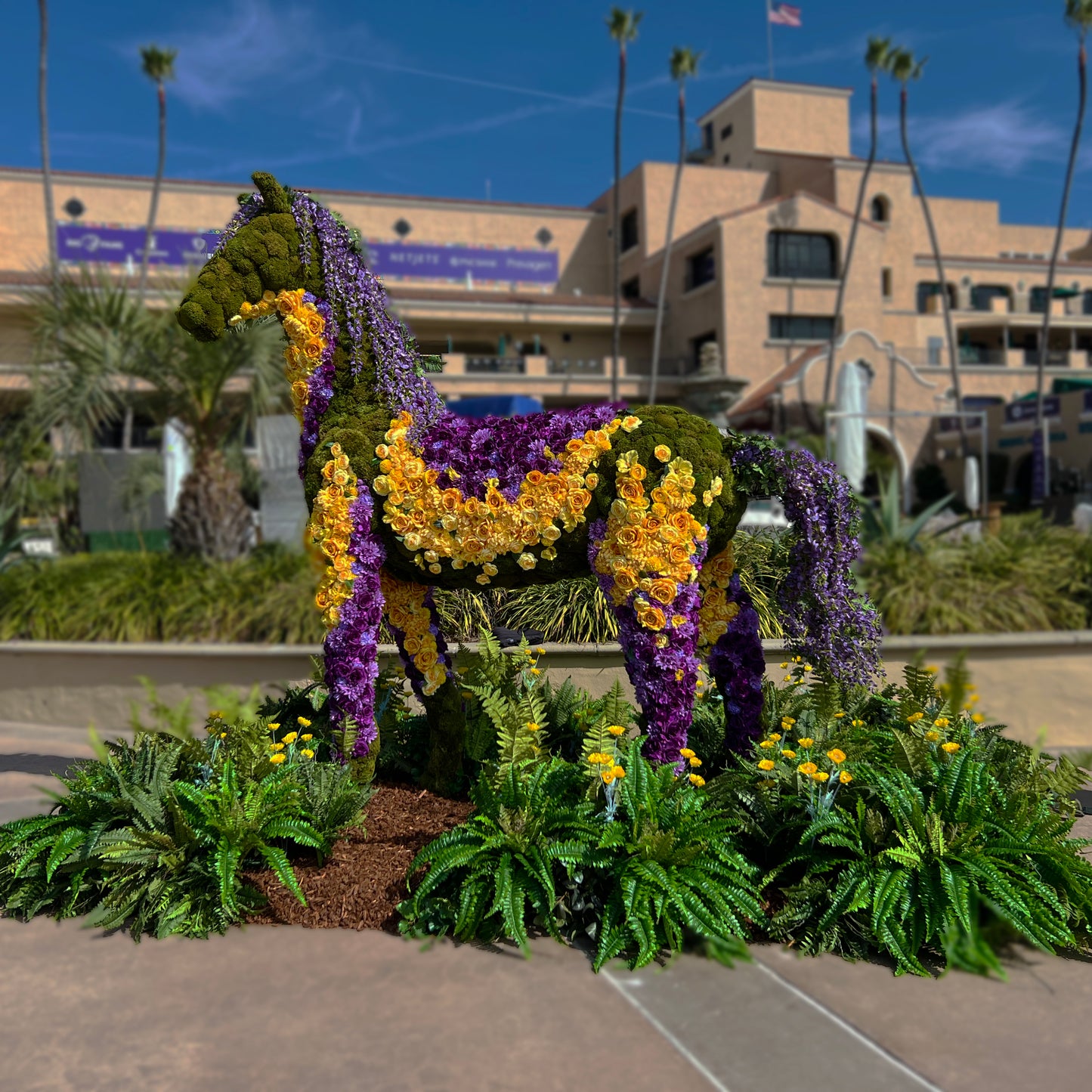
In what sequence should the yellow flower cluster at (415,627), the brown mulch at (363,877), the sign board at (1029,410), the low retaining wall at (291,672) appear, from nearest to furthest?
1. the brown mulch at (363,877)
2. the yellow flower cluster at (415,627)
3. the low retaining wall at (291,672)
4. the sign board at (1029,410)

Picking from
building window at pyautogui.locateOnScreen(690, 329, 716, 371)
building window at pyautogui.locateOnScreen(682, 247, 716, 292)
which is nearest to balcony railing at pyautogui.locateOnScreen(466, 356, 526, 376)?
building window at pyautogui.locateOnScreen(690, 329, 716, 371)

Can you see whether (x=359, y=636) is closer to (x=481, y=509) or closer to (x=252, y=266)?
(x=481, y=509)

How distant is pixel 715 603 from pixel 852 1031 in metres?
2.19

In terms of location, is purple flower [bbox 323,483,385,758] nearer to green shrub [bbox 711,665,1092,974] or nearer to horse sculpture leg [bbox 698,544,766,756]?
horse sculpture leg [bbox 698,544,766,756]

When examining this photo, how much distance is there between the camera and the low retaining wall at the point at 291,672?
22.4 feet

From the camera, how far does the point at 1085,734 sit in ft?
22.8

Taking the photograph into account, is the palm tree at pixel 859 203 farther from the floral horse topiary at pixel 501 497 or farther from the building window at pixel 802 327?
the floral horse topiary at pixel 501 497

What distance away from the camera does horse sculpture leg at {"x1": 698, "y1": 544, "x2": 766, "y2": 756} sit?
4699mm

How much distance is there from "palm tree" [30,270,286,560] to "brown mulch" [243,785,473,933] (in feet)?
18.6

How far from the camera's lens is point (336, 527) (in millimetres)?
4371

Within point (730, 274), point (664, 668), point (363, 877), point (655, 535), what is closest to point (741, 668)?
point (664, 668)

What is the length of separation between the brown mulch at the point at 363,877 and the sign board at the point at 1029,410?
27.8 metres

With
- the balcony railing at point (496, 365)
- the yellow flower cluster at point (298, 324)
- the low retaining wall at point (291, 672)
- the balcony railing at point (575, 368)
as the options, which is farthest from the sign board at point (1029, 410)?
the yellow flower cluster at point (298, 324)

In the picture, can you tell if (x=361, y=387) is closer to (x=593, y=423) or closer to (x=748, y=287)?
(x=593, y=423)
